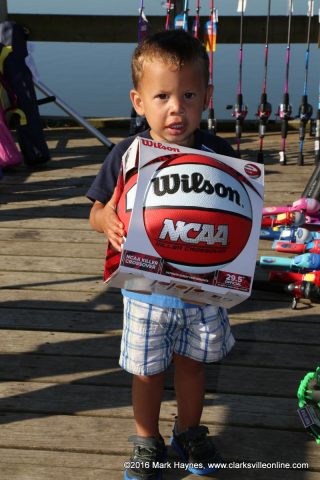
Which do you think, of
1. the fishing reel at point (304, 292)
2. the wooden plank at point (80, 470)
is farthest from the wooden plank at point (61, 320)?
the wooden plank at point (80, 470)

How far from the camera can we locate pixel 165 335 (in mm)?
2512

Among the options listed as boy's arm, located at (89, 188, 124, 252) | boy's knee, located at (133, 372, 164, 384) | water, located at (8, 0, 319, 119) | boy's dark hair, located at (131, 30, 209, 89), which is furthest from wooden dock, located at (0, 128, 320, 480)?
water, located at (8, 0, 319, 119)

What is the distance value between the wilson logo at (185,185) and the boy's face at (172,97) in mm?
168

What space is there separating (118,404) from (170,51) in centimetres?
140

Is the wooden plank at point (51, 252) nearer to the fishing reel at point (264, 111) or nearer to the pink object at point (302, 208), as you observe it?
the pink object at point (302, 208)

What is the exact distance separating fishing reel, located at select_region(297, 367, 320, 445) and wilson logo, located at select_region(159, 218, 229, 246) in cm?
89

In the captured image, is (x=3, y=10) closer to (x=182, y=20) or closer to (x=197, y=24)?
(x=182, y=20)

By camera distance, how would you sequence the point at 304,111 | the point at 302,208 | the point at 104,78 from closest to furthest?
the point at 302,208 < the point at 304,111 < the point at 104,78

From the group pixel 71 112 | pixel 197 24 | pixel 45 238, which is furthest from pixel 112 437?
pixel 71 112

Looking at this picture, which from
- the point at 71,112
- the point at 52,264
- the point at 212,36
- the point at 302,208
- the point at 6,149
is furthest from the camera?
the point at 71,112

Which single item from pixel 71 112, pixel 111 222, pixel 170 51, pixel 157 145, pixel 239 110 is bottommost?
pixel 71 112

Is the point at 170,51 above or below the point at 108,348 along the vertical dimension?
above

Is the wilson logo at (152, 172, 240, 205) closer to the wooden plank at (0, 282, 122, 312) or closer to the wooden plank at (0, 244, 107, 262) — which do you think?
the wooden plank at (0, 282, 122, 312)

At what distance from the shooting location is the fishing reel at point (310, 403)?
2.83 m
